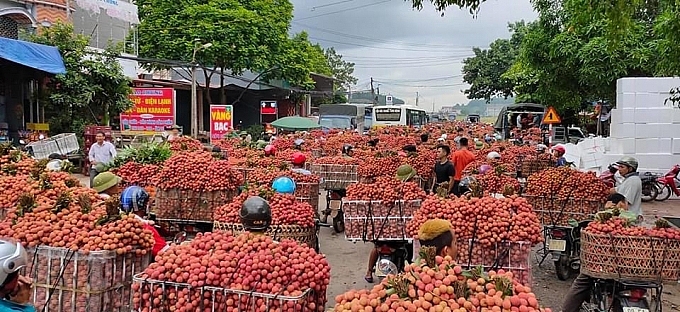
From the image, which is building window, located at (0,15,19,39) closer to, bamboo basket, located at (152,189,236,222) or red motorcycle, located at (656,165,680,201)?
bamboo basket, located at (152,189,236,222)

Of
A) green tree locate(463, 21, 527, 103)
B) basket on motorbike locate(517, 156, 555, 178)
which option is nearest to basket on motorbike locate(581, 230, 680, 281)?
basket on motorbike locate(517, 156, 555, 178)

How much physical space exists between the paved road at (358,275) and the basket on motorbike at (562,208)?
2.32ft

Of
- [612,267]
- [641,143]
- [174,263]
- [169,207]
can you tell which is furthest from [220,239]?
[641,143]

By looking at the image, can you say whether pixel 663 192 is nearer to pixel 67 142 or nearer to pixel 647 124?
pixel 647 124

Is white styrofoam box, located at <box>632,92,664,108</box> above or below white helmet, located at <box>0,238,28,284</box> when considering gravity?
above

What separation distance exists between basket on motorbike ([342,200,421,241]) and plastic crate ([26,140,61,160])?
1454 centimetres

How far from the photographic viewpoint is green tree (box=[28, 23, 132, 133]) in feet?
74.0

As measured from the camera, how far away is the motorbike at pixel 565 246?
27.1 feet

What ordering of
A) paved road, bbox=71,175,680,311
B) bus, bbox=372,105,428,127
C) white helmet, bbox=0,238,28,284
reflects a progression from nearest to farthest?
white helmet, bbox=0,238,28,284 < paved road, bbox=71,175,680,311 < bus, bbox=372,105,428,127

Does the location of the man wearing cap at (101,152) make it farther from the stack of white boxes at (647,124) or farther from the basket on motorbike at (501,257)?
the stack of white boxes at (647,124)

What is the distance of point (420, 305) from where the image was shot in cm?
316

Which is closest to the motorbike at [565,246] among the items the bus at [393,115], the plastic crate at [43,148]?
the plastic crate at [43,148]

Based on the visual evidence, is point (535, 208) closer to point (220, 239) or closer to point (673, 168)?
point (220, 239)

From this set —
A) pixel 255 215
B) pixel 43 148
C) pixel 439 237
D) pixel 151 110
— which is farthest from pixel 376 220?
pixel 151 110
